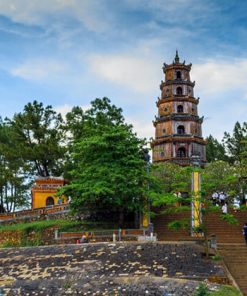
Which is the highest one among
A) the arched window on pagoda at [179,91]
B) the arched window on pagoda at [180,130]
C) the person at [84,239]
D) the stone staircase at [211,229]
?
the arched window on pagoda at [179,91]

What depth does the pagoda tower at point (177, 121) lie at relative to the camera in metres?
45.5

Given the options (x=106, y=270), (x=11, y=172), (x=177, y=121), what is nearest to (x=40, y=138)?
(x=11, y=172)

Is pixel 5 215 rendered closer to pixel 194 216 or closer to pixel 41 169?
pixel 41 169

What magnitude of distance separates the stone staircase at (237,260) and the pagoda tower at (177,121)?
21142 millimetres

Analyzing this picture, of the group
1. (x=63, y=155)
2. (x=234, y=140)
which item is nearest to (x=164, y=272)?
(x=63, y=155)

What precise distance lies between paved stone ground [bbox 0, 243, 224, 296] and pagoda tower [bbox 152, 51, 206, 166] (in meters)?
23.0

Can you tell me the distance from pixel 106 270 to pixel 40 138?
22.5 meters

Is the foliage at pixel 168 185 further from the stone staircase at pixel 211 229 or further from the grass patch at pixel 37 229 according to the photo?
the grass patch at pixel 37 229

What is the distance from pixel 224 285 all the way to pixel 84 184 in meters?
10.8

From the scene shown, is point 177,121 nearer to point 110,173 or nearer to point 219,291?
point 110,173

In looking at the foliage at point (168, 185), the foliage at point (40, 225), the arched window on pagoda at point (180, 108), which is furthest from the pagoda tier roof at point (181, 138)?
the foliage at point (40, 225)

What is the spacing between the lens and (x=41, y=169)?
140ft

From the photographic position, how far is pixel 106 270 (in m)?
20.3

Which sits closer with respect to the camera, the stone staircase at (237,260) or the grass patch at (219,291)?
the grass patch at (219,291)
